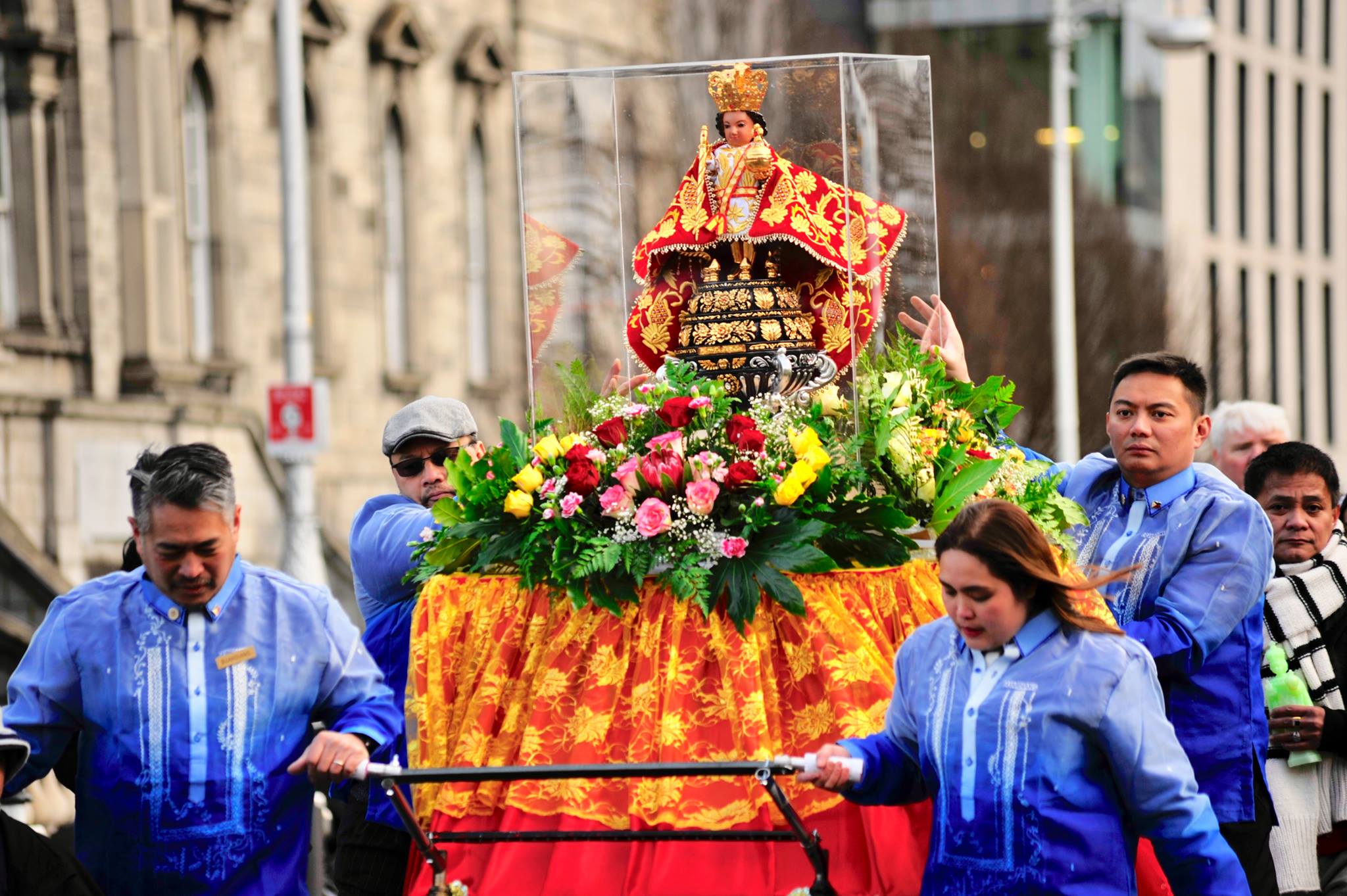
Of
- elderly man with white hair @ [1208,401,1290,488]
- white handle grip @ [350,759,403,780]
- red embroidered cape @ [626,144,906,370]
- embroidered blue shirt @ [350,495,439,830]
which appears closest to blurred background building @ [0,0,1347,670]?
elderly man with white hair @ [1208,401,1290,488]

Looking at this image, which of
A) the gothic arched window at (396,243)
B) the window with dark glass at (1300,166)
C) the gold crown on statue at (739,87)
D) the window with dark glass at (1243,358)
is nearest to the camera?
the gold crown on statue at (739,87)

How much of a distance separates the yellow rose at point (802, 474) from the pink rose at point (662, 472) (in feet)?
1.03

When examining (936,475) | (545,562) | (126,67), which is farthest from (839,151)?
(126,67)

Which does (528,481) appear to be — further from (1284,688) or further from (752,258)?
(1284,688)

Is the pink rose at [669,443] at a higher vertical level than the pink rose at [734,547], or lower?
higher

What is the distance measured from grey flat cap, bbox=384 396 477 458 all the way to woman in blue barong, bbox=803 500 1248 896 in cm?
219

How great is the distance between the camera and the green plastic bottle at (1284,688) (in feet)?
22.7

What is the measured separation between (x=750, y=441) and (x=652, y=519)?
41cm

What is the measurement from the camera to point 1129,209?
36.5 m

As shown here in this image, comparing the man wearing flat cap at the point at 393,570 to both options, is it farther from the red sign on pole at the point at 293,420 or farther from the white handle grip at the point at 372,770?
the red sign on pole at the point at 293,420

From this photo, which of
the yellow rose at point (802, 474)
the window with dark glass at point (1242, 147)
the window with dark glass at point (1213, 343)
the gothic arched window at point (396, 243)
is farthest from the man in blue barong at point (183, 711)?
the window with dark glass at point (1242, 147)

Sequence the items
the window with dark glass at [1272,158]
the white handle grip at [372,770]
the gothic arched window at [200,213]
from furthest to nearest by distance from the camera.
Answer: the window with dark glass at [1272,158] < the gothic arched window at [200,213] < the white handle grip at [372,770]

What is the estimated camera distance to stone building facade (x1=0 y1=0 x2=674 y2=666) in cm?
1836

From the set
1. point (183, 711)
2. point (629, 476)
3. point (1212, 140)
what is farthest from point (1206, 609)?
point (1212, 140)
